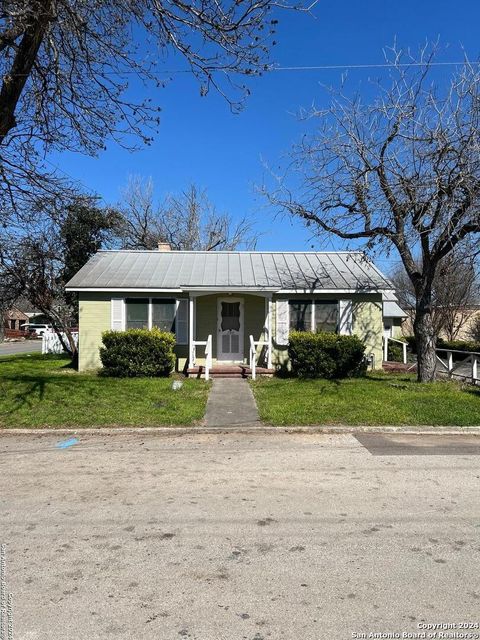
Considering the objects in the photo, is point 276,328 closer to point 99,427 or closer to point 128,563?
point 99,427

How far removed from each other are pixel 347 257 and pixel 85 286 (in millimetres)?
9297

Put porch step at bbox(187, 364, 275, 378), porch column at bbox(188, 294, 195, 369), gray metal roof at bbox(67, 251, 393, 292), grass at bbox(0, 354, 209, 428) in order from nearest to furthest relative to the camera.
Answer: grass at bbox(0, 354, 209, 428) < porch step at bbox(187, 364, 275, 378) < porch column at bbox(188, 294, 195, 369) < gray metal roof at bbox(67, 251, 393, 292)

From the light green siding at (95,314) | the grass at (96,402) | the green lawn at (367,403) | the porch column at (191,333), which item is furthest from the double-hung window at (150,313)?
the green lawn at (367,403)

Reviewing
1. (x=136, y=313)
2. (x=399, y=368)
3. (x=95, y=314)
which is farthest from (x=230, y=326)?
(x=399, y=368)

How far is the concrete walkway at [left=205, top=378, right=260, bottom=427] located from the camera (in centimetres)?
920

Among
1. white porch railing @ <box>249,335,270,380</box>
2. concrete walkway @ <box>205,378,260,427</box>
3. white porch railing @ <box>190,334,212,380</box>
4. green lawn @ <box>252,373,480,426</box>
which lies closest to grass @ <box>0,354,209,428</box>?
concrete walkway @ <box>205,378,260,427</box>

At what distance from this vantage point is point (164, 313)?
651 inches

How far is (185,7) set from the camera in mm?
7418

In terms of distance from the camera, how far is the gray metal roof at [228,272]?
53.3 ft

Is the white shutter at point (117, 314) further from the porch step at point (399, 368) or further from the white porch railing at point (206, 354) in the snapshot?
the porch step at point (399, 368)

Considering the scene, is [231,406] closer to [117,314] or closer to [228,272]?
[117,314]

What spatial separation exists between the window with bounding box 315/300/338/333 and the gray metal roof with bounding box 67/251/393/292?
622 mm

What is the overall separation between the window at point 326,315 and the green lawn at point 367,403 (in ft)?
11.3

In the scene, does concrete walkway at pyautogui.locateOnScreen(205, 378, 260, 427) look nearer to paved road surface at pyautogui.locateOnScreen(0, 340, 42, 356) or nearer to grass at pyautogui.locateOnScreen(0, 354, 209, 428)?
grass at pyautogui.locateOnScreen(0, 354, 209, 428)
